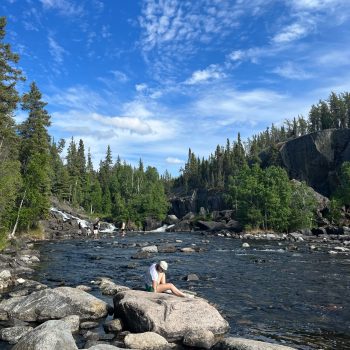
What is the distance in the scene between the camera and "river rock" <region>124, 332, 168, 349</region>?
429 inches

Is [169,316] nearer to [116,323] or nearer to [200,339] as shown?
[200,339]

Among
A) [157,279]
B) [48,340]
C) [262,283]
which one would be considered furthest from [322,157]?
[48,340]

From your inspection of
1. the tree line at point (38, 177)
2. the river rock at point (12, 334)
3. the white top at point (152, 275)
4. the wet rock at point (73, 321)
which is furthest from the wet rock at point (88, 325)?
the tree line at point (38, 177)

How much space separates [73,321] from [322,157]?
10067 centimetres

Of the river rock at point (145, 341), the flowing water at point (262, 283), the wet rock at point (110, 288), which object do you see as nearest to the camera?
the river rock at point (145, 341)

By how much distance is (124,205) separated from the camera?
10719cm

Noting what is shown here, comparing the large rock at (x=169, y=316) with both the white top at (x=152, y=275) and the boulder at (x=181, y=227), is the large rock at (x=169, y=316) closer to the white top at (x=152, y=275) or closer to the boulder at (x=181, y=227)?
the white top at (x=152, y=275)

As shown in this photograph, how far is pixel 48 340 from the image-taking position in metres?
9.44

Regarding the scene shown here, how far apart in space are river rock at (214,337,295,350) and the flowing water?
1.86 metres

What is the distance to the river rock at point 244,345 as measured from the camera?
33.5ft

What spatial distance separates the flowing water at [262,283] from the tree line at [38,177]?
33.4ft

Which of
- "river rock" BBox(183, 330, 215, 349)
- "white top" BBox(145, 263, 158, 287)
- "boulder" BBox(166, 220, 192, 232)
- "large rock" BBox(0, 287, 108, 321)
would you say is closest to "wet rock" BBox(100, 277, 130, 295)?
"white top" BBox(145, 263, 158, 287)

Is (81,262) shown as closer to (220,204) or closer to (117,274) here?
(117,274)

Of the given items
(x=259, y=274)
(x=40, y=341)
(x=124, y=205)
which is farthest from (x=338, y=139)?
(x=40, y=341)
